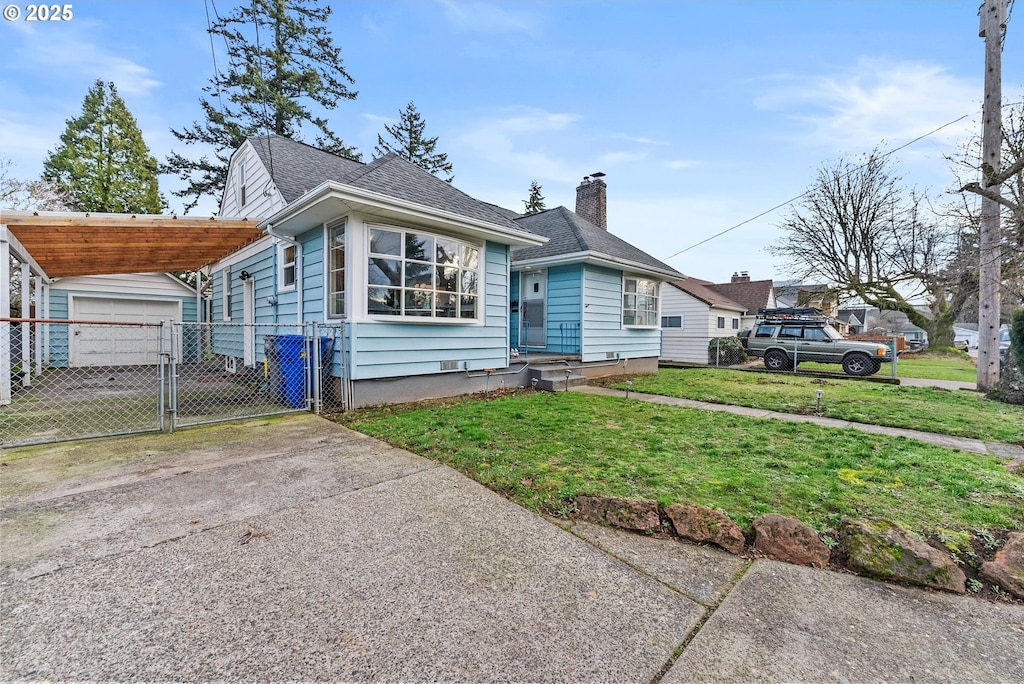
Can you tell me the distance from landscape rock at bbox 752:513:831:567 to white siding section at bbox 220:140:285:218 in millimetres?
9227

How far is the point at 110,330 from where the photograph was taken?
38.4 ft

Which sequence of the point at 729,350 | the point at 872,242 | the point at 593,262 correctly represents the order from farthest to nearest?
1. the point at 872,242
2. the point at 729,350
3. the point at 593,262

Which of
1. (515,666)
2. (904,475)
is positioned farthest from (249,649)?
(904,475)

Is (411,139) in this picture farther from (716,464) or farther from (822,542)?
(822,542)

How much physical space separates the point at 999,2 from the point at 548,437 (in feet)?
43.4

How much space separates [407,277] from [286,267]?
10.8 feet

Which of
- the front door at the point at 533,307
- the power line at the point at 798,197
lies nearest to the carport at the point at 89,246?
the front door at the point at 533,307

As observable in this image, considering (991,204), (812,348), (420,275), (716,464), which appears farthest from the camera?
(812,348)

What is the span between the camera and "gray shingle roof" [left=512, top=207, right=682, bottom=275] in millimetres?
10430

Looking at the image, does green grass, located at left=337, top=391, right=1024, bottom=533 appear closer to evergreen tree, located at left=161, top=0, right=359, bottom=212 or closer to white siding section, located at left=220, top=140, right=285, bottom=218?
white siding section, located at left=220, top=140, right=285, bottom=218

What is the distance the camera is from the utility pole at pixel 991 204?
847 cm

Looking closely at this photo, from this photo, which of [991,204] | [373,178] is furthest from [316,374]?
[991,204]

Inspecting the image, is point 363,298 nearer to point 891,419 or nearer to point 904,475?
point 904,475

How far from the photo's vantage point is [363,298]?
6.36 m
